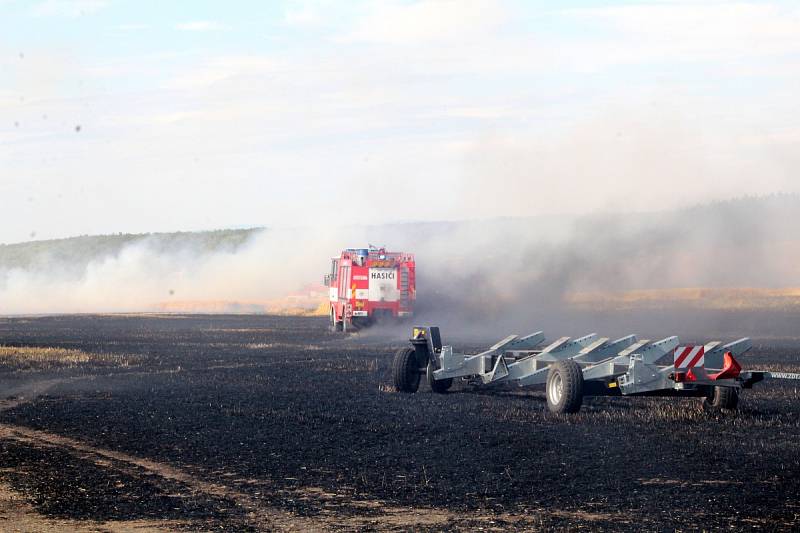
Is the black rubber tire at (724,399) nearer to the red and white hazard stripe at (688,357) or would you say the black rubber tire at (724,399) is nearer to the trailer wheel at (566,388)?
the red and white hazard stripe at (688,357)

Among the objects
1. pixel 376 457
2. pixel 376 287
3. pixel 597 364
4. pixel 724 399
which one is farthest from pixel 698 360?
pixel 376 287

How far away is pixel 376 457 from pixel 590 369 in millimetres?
5376

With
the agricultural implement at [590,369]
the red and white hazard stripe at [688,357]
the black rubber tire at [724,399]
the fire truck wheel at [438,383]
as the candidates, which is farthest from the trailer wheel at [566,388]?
the fire truck wheel at [438,383]

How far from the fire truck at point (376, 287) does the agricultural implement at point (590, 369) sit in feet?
87.0

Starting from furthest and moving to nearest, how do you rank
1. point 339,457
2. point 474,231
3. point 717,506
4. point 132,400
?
point 474,231 < point 132,400 < point 339,457 < point 717,506

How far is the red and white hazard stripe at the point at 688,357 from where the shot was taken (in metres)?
17.8

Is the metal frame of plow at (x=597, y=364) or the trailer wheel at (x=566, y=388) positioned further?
the trailer wheel at (x=566, y=388)

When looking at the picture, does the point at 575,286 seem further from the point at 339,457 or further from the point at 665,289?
the point at 339,457

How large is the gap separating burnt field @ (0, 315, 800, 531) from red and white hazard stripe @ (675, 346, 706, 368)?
87cm

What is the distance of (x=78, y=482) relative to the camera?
12.9 metres

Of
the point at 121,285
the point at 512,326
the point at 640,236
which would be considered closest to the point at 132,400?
the point at 512,326

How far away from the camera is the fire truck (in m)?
49.1

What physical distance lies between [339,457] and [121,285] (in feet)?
359

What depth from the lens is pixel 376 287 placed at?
4919 centimetres
